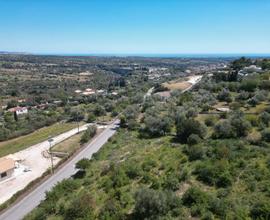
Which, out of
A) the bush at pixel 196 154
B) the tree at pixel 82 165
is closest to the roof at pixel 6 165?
the tree at pixel 82 165

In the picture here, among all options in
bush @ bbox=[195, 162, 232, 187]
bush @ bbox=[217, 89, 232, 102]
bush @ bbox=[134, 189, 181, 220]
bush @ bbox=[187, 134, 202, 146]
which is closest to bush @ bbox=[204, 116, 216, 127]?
bush @ bbox=[187, 134, 202, 146]

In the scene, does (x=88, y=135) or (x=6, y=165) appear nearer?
(x=6, y=165)

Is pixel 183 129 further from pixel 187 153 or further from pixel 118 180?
pixel 118 180

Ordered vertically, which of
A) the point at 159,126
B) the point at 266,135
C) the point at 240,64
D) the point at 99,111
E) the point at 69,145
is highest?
the point at 240,64

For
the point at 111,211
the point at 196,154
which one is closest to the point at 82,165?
the point at 196,154

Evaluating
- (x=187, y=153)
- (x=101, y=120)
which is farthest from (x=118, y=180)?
(x=101, y=120)

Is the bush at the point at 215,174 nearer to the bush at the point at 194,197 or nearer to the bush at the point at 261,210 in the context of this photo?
the bush at the point at 194,197

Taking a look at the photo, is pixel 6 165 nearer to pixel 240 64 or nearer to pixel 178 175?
pixel 178 175

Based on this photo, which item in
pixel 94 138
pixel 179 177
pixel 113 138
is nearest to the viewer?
pixel 179 177
